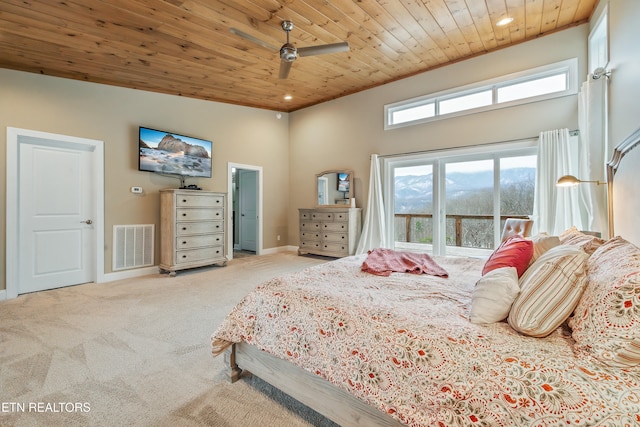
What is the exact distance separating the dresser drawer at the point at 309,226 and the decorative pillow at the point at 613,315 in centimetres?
481

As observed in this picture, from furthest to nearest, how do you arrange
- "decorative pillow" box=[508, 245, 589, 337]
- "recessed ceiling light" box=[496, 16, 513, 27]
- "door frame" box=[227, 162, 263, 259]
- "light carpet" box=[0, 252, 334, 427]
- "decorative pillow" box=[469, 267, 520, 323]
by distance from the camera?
1. "door frame" box=[227, 162, 263, 259]
2. "recessed ceiling light" box=[496, 16, 513, 27]
3. "light carpet" box=[0, 252, 334, 427]
4. "decorative pillow" box=[469, 267, 520, 323]
5. "decorative pillow" box=[508, 245, 589, 337]

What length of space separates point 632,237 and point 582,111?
7.51 ft

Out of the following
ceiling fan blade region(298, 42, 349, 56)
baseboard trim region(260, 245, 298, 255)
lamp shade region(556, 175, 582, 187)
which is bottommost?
baseboard trim region(260, 245, 298, 255)

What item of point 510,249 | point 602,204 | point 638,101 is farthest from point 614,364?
point 602,204

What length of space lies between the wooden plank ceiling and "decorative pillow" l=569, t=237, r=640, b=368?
3.16m

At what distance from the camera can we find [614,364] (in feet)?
3.02

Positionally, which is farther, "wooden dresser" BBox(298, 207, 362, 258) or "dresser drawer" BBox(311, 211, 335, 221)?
"dresser drawer" BBox(311, 211, 335, 221)

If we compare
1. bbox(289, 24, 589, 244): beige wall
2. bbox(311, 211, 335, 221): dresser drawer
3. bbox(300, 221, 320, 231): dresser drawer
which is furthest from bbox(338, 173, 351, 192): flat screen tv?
bbox(300, 221, 320, 231): dresser drawer

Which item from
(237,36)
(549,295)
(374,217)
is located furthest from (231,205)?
(549,295)

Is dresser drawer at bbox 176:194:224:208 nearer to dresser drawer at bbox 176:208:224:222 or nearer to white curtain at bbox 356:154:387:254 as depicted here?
dresser drawer at bbox 176:208:224:222

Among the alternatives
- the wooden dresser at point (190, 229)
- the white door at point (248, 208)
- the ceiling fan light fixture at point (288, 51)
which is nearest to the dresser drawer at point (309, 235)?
the white door at point (248, 208)

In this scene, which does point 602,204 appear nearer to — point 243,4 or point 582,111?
point 582,111

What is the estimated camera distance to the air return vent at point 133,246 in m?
4.29

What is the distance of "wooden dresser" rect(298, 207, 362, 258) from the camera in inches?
213
